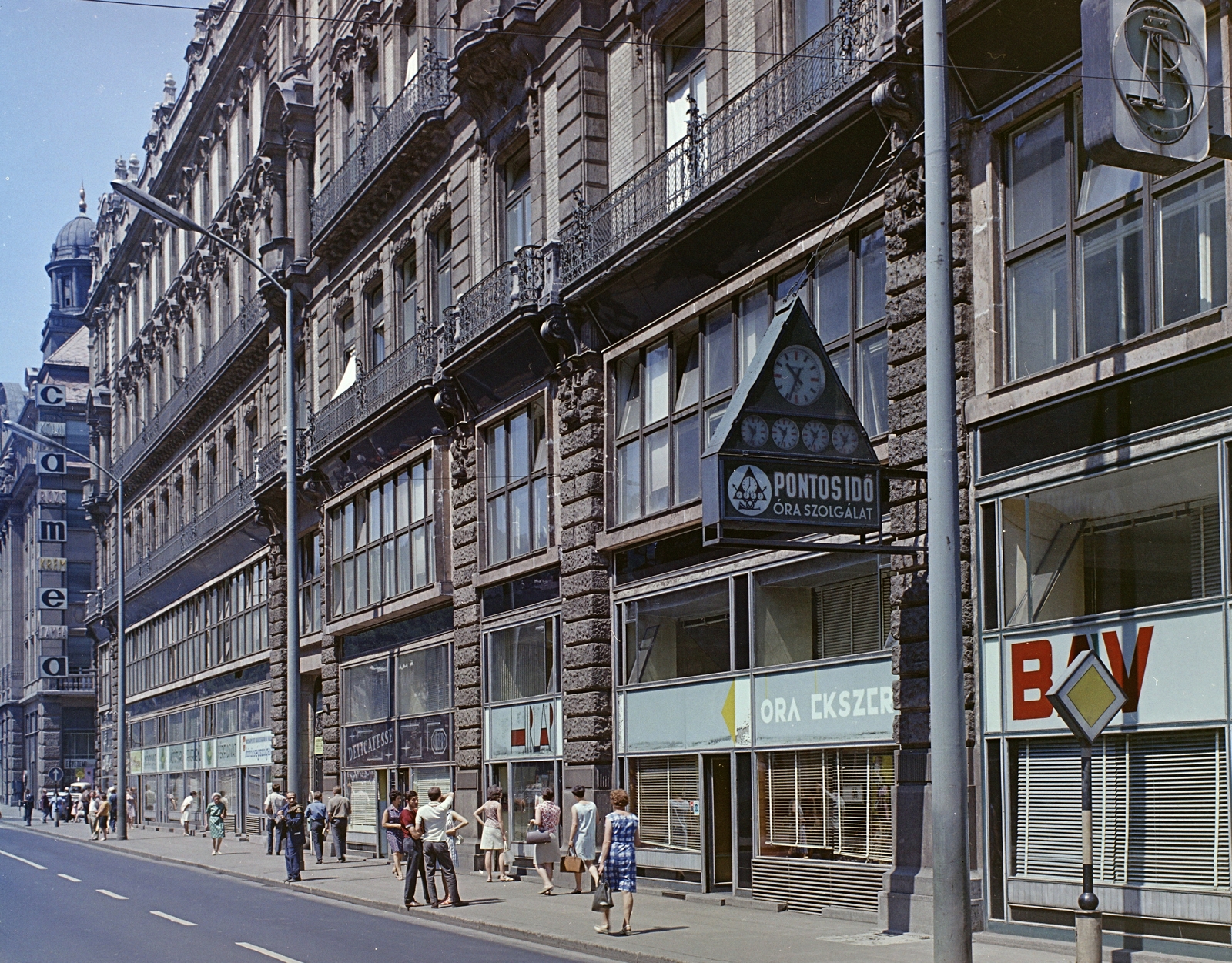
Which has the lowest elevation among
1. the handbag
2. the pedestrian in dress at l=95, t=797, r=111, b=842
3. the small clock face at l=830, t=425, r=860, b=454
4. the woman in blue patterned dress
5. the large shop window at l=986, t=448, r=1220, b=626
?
the pedestrian in dress at l=95, t=797, r=111, b=842

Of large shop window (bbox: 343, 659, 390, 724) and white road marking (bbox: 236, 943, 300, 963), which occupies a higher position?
large shop window (bbox: 343, 659, 390, 724)

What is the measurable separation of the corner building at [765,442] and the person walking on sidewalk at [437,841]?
3.00 metres

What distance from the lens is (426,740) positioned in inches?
1286

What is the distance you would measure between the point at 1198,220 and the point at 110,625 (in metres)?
63.3

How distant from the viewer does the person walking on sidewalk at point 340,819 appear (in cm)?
3350

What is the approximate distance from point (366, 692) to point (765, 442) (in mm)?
22402

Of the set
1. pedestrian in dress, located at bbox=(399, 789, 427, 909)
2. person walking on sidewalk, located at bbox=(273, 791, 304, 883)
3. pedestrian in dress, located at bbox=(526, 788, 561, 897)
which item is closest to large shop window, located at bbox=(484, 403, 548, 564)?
pedestrian in dress, located at bbox=(526, 788, 561, 897)

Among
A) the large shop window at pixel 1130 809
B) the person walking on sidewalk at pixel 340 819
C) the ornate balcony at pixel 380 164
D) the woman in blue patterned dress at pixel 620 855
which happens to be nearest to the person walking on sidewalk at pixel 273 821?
the person walking on sidewalk at pixel 340 819

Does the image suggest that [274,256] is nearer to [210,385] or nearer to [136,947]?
[210,385]

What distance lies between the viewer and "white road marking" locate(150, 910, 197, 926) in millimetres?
20031

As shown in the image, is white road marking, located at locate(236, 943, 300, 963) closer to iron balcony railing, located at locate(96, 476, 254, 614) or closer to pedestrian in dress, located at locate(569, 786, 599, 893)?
pedestrian in dress, located at locate(569, 786, 599, 893)

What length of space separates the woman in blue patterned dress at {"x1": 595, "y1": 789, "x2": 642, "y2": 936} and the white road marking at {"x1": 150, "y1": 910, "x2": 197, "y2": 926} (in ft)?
18.1

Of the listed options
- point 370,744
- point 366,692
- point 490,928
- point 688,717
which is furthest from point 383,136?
point 490,928

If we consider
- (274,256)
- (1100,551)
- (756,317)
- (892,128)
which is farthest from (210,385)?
(1100,551)
